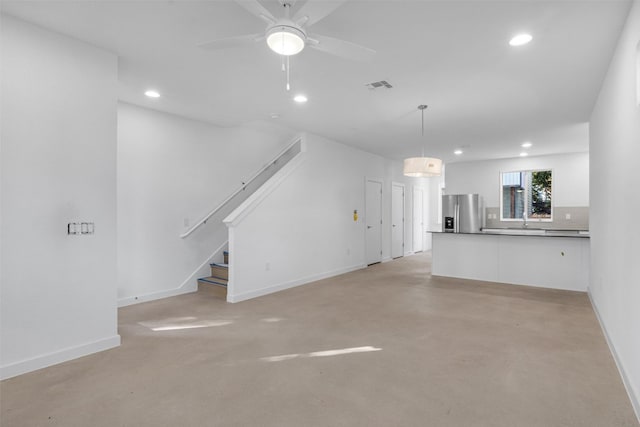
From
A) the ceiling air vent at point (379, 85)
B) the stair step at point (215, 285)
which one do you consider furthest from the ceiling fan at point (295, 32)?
the stair step at point (215, 285)

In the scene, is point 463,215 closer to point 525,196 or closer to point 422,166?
point 525,196

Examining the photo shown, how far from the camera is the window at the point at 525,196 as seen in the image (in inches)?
334

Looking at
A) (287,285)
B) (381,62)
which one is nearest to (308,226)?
(287,285)

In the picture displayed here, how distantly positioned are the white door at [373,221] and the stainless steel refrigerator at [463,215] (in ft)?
5.20

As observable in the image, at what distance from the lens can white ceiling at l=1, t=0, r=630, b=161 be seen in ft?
8.48

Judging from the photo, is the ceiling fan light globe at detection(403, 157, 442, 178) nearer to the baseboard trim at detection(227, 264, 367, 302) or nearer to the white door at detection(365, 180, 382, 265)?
the baseboard trim at detection(227, 264, 367, 302)

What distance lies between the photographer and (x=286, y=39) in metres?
2.18

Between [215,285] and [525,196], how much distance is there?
7.69 m

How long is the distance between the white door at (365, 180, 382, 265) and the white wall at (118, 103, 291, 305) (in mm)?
3182

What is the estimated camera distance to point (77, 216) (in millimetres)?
3064

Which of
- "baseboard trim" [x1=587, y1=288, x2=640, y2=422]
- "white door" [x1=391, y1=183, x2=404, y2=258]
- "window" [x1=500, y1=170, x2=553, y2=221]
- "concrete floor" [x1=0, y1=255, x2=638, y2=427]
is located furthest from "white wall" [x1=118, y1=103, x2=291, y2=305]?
"window" [x1=500, y1=170, x2=553, y2=221]

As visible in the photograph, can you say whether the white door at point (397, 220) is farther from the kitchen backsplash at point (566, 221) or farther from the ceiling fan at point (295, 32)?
the ceiling fan at point (295, 32)

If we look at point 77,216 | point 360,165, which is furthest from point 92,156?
point 360,165

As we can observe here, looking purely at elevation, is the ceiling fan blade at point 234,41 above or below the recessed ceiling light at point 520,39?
below
